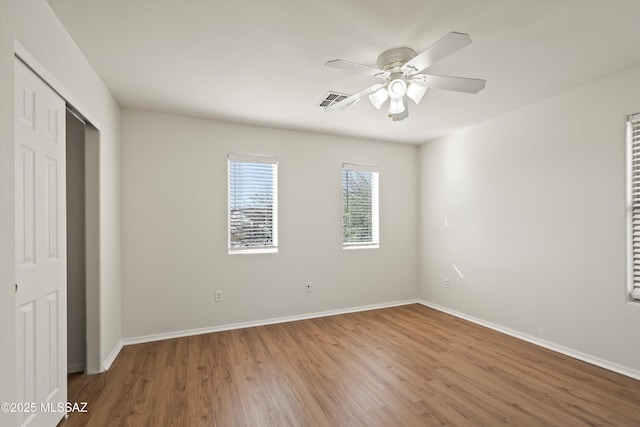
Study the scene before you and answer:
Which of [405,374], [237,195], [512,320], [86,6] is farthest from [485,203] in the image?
[86,6]

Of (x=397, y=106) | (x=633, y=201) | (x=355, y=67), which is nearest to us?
(x=355, y=67)

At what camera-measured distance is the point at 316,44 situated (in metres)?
2.21

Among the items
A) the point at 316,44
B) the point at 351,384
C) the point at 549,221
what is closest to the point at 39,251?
the point at 316,44

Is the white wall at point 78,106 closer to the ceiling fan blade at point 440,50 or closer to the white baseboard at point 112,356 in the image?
the white baseboard at point 112,356

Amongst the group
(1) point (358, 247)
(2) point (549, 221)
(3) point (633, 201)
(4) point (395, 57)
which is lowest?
(1) point (358, 247)

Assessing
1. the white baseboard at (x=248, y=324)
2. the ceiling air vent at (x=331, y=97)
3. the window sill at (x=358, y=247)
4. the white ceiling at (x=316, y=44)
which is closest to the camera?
the white ceiling at (x=316, y=44)

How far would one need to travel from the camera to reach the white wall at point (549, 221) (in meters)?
2.73

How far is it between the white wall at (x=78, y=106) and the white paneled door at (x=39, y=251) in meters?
0.14

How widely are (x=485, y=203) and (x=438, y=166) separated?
1.04 metres

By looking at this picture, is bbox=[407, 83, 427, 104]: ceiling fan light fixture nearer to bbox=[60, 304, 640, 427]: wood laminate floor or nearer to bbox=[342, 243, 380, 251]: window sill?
bbox=[60, 304, 640, 427]: wood laminate floor

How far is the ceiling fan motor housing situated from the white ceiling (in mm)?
40

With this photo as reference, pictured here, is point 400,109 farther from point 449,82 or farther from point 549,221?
point 549,221

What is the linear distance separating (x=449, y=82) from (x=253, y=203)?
8.97 feet

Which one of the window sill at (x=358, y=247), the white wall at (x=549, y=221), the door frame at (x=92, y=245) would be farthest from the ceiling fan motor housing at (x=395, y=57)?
the window sill at (x=358, y=247)
